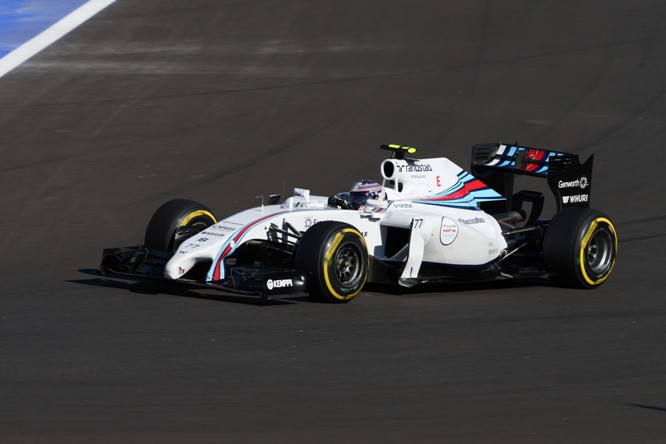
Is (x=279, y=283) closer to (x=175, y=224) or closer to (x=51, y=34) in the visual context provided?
(x=175, y=224)

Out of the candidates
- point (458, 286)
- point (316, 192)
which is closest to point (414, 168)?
point (458, 286)

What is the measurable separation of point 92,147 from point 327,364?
11.1 meters

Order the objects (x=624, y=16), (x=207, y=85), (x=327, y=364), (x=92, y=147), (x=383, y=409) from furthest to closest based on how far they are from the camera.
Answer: (x=624, y=16)
(x=207, y=85)
(x=92, y=147)
(x=327, y=364)
(x=383, y=409)

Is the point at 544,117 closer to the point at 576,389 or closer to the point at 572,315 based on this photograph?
the point at 572,315

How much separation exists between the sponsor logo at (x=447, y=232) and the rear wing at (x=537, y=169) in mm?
1442

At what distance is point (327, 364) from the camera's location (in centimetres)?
935

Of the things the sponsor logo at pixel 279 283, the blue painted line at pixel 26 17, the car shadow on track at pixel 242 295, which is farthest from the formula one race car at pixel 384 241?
the blue painted line at pixel 26 17

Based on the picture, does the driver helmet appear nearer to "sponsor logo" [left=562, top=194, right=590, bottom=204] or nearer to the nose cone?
the nose cone

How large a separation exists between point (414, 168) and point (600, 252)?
2052 mm

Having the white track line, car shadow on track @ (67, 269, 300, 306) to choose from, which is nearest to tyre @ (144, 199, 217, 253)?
car shadow on track @ (67, 269, 300, 306)

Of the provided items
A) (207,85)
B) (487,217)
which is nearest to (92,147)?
(207,85)

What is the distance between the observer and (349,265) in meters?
11.8

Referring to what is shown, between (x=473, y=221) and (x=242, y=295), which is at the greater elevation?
(x=473, y=221)

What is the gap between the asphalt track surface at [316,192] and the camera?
26.5 ft
